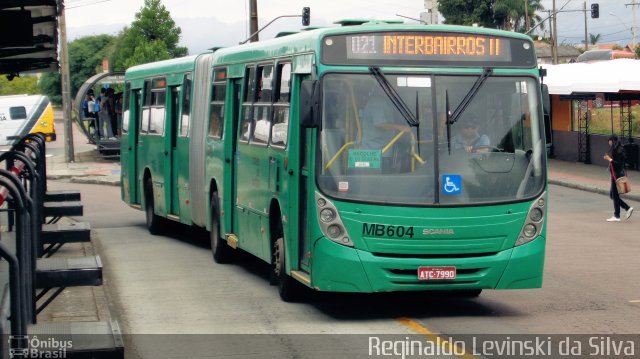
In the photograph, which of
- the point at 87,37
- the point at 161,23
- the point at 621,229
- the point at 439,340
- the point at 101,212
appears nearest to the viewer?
the point at 439,340

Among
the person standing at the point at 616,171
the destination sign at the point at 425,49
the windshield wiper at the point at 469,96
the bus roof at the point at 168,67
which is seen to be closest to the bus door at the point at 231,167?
the bus roof at the point at 168,67

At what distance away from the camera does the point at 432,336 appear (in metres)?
10.5

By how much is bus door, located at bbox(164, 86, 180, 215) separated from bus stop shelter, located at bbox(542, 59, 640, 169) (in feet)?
52.3

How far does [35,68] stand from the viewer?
19469 millimetres

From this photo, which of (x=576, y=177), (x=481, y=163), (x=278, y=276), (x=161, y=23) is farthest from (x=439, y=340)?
(x=161, y=23)

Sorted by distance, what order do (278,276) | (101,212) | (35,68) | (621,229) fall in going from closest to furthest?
1. (278,276)
2. (35,68)
3. (621,229)
4. (101,212)

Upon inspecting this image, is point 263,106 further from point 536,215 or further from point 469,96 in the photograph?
point 536,215

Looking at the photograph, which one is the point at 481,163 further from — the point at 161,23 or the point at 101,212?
the point at 161,23

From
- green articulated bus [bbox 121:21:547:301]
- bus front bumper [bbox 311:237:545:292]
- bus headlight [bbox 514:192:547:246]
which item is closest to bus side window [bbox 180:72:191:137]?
green articulated bus [bbox 121:21:547:301]

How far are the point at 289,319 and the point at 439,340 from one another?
185 cm

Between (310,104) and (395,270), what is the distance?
1.74 meters

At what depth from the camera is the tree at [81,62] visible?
401 feet

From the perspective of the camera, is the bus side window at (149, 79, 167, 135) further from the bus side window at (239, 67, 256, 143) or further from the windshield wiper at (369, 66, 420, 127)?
the windshield wiper at (369, 66, 420, 127)

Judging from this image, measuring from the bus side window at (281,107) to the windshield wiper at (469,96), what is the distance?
1869 millimetres
